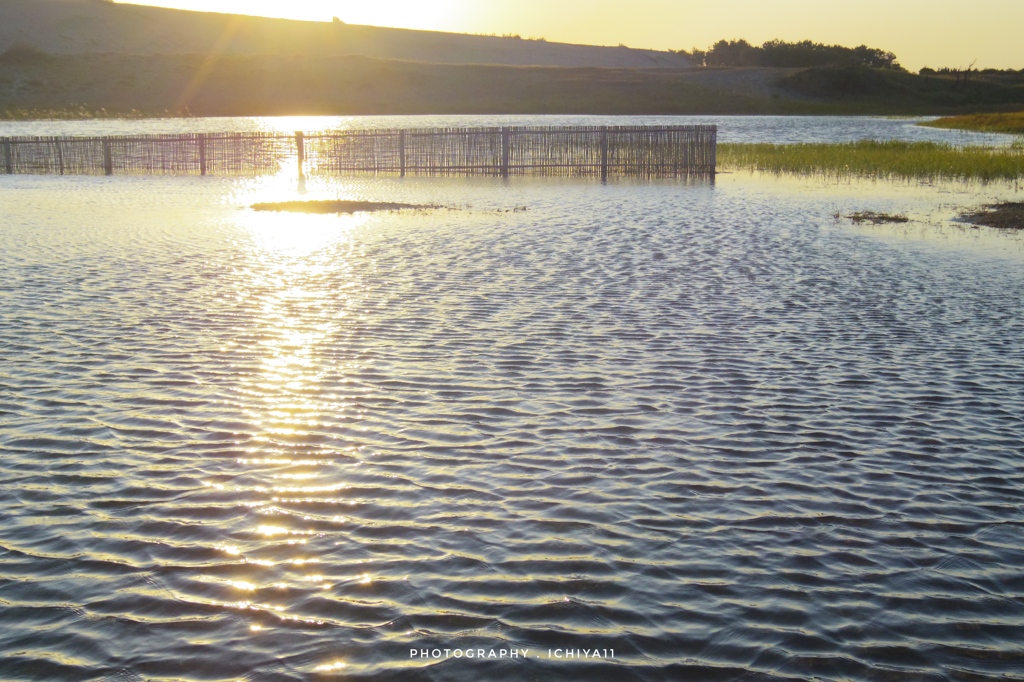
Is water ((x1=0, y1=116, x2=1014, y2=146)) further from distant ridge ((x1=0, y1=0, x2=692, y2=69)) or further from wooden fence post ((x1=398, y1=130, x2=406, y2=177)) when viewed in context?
distant ridge ((x1=0, y1=0, x2=692, y2=69))

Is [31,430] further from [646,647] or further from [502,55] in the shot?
[502,55]

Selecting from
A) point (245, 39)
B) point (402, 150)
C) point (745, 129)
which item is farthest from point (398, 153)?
point (245, 39)

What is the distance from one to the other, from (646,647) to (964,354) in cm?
670

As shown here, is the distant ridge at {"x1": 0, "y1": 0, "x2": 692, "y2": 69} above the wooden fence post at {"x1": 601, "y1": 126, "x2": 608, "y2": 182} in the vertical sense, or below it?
above

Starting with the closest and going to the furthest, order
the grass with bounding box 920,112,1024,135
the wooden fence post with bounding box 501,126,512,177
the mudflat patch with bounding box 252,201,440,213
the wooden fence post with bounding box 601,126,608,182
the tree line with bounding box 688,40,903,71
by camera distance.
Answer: the mudflat patch with bounding box 252,201,440,213 → the wooden fence post with bounding box 601,126,608,182 → the wooden fence post with bounding box 501,126,512,177 → the grass with bounding box 920,112,1024,135 → the tree line with bounding box 688,40,903,71

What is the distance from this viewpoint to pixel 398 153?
122ft

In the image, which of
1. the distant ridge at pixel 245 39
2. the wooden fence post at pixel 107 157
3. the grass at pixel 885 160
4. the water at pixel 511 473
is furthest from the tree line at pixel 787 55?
the water at pixel 511 473

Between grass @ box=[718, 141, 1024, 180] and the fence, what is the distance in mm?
3806

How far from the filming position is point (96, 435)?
24.8ft

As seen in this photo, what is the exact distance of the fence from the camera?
1328 inches

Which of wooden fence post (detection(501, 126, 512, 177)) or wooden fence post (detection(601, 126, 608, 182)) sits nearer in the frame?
wooden fence post (detection(601, 126, 608, 182))

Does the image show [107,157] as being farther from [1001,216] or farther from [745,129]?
[745,129]

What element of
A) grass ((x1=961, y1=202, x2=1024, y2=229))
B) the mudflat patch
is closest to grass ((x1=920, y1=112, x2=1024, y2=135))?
grass ((x1=961, y1=202, x2=1024, y2=229))

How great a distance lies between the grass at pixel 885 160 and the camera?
1243 inches
